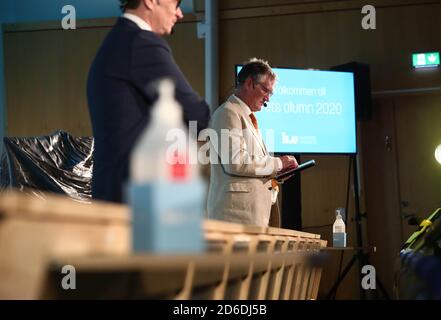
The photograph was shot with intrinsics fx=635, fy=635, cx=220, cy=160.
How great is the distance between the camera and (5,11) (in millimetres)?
6781

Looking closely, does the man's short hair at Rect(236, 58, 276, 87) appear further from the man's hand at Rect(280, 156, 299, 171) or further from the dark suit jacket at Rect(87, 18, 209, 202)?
the dark suit jacket at Rect(87, 18, 209, 202)

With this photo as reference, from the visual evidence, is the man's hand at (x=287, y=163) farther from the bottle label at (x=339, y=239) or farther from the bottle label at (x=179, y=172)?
the bottle label at (x=179, y=172)

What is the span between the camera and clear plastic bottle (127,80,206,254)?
2.46 ft

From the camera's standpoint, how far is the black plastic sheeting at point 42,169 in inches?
179

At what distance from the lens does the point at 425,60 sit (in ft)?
18.2

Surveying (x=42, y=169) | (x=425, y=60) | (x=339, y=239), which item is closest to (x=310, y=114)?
(x=339, y=239)

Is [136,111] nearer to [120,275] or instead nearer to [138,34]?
[138,34]

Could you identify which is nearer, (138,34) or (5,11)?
(138,34)

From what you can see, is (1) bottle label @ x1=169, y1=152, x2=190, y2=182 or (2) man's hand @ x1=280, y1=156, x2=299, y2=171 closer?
(1) bottle label @ x1=169, y1=152, x2=190, y2=182

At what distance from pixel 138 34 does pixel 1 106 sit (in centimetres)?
509

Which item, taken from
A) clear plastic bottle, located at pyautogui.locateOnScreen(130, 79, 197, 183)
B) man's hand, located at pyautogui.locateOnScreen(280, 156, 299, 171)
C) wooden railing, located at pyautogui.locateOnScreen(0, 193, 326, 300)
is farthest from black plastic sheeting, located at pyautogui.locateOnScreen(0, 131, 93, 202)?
clear plastic bottle, located at pyautogui.locateOnScreen(130, 79, 197, 183)

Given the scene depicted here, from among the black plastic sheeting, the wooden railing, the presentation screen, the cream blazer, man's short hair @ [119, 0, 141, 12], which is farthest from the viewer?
the presentation screen

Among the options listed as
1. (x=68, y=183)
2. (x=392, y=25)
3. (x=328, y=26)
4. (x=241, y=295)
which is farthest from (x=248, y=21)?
(x=241, y=295)

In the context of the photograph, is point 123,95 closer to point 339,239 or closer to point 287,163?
point 287,163
